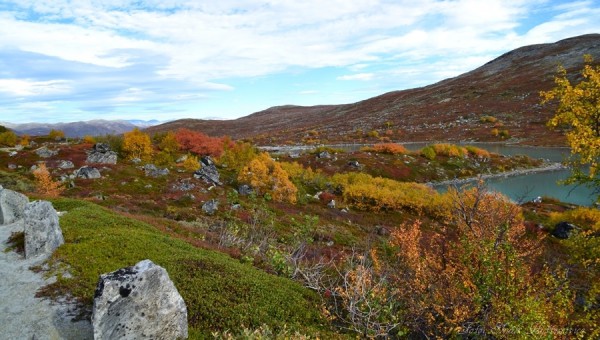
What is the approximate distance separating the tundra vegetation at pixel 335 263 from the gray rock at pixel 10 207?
2856 mm

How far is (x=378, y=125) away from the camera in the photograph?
158 m

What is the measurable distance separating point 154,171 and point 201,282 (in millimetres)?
41176

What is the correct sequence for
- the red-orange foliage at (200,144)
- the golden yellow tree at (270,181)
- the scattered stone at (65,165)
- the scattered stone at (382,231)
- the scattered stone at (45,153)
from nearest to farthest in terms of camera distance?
the scattered stone at (382,231) < the golden yellow tree at (270,181) < the scattered stone at (65,165) < the scattered stone at (45,153) < the red-orange foliage at (200,144)

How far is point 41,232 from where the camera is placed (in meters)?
14.9

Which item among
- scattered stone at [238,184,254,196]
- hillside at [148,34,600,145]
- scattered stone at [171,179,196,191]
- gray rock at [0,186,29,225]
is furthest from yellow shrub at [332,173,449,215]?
hillside at [148,34,600,145]

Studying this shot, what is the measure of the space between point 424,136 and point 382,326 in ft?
414

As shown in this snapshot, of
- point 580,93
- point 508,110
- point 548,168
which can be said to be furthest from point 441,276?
point 508,110

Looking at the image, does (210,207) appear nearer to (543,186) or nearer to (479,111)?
(543,186)

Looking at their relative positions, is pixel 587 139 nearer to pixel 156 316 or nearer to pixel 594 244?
pixel 594 244

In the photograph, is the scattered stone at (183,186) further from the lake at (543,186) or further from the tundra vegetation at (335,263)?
the lake at (543,186)

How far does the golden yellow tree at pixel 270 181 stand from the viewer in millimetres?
45906

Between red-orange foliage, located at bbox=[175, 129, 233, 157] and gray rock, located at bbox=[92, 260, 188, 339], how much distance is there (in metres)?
63.3

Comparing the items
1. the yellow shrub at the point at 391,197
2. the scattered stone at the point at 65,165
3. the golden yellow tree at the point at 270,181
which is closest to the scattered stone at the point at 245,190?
the golden yellow tree at the point at 270,181

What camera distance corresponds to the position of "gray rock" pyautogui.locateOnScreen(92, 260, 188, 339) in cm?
923
